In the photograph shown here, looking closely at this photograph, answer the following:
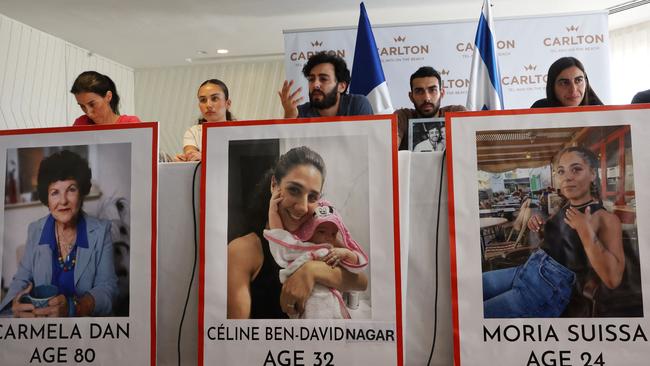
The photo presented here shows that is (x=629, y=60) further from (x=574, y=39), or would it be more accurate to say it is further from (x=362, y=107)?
(x=362, y=107)

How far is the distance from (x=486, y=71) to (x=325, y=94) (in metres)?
0.68

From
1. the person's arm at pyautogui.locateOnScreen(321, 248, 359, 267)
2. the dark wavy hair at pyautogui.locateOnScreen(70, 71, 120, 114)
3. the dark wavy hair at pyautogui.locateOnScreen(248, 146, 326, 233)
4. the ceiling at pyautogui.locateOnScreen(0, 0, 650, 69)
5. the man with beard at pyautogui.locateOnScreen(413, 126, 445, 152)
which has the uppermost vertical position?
the ceiling at pyautogui.locateOnScreen(0, 0, 650, 69)

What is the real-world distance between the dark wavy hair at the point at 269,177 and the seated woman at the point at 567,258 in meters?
0.44

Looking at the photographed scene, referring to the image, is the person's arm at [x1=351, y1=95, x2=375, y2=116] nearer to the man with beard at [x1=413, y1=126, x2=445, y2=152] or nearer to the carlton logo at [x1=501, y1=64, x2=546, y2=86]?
the man with beard at [x1=413, y1=126, x2=445, y2=152]

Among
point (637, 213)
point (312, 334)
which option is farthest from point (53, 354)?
point (637, 213)

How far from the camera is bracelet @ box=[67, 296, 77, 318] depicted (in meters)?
1.15

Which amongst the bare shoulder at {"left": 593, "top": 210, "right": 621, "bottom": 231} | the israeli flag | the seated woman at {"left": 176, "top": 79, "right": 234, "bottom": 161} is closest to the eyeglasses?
the israeli flag

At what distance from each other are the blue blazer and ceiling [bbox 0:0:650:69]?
3.68 m

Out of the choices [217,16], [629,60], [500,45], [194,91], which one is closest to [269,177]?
[500,45]

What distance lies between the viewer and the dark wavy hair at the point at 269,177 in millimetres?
1123

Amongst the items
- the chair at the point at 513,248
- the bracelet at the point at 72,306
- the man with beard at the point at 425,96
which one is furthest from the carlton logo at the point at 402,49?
the bracelet at the point at 72,306

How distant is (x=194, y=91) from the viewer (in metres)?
6.48

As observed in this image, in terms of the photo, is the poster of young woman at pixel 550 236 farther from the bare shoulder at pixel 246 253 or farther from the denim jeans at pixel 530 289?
the bare shoulder at pixel 246 253

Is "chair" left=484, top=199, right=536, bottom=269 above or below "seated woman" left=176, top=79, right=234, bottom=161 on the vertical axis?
below
